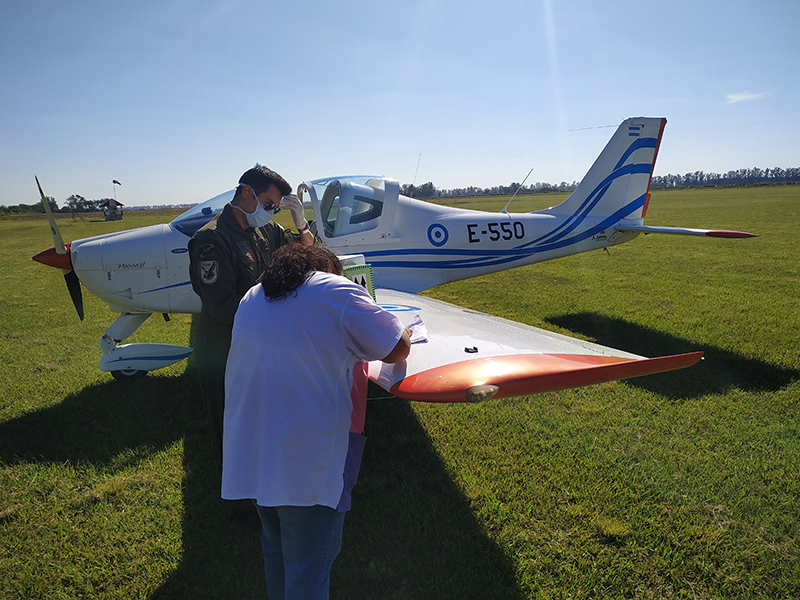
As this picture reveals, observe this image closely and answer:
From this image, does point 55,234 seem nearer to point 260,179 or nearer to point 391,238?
point 260,179

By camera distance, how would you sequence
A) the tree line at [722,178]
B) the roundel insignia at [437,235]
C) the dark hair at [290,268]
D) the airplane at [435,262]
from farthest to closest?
the tree line at [722,178], the roundel insignia at [437,235], the airplane at [435,262], the dark hair at [290,268]

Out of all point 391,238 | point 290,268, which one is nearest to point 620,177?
point 391,238

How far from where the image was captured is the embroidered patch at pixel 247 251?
2589 millimetres

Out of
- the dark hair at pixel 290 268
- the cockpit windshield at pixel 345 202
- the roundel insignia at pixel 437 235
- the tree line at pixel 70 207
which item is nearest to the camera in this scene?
the dark hair at pixel 290 268

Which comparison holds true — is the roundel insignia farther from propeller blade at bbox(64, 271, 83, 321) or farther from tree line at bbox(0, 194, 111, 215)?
tree line at bbox(0, 194, 111, 215)

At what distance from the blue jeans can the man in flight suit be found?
51.4 inches

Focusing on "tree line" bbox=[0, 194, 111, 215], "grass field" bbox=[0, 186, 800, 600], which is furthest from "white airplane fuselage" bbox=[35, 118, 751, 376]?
"tree line" bbox=[0, 194, 111, 215]

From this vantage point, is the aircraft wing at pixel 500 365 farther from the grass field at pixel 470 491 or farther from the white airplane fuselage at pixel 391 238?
the white airplane fuselage at pixel 391 238

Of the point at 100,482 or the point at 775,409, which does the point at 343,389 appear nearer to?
the point at 100,482

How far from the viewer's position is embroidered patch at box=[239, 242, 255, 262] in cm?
259

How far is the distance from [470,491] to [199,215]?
3946mm

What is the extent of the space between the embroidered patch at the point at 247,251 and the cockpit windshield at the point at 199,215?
91.6 inches

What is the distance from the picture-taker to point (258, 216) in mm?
2781

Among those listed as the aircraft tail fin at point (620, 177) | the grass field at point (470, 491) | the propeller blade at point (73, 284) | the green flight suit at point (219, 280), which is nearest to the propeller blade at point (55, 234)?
the propeller blade at point (73, 284)
